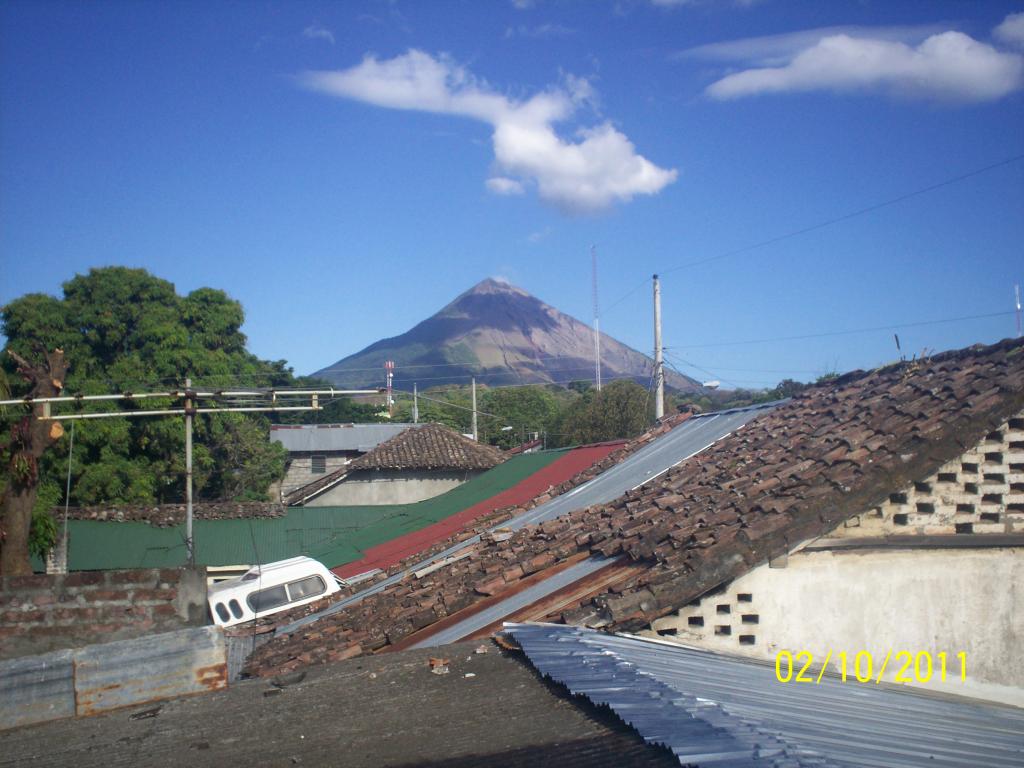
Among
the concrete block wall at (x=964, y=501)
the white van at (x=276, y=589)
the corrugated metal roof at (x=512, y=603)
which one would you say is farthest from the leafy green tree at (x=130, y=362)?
the concrete block wall at (x=964, y=501)

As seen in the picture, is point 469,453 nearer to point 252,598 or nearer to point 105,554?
point 105,554

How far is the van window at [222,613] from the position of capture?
16.1 m

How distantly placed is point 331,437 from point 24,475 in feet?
99.3

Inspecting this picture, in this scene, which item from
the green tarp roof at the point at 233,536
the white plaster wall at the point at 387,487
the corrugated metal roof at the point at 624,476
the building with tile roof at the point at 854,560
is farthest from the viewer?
the white plaster wall at the point at 387,487

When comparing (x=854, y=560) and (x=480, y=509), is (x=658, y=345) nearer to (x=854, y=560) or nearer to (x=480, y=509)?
(x=480, y=509)

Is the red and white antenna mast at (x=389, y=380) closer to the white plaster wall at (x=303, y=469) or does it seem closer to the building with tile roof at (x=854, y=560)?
the white plaster wall at (x=303, y=469)

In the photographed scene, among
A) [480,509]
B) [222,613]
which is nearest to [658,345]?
[480,509]

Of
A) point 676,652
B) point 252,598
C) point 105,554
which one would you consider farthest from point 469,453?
point 676,652

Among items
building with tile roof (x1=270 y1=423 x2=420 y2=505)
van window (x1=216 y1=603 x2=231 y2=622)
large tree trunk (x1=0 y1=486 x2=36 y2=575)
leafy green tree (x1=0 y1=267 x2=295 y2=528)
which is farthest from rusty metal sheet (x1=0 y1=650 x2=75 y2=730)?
building with tile roof (x1=270 y1=423 x2=420 y2=505)

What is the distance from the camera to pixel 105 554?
84.3 ft

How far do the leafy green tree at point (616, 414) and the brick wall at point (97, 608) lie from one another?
95.0ft

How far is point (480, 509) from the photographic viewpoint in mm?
19203

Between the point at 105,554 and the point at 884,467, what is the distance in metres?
24.0
